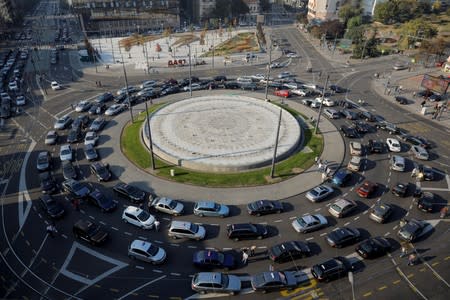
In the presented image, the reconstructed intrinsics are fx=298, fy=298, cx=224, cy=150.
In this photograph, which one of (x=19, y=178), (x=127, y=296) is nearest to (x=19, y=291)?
(x=127, y=296)

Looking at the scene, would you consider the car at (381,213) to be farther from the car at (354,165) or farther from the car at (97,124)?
the car at (97,124)

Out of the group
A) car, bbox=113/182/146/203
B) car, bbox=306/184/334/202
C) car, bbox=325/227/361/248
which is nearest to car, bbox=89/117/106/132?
car, bbox=113/182/146/203

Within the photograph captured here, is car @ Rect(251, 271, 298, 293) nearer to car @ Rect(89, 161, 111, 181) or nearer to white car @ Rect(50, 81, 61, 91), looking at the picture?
car @ Rect(89, 161, 111, 181)

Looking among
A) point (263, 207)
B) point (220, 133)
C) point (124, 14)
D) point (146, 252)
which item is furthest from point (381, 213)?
point (124, 14)

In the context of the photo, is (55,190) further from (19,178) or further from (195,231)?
(195,231)

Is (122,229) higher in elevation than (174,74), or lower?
lower

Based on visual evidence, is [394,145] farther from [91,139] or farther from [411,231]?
[91,139]

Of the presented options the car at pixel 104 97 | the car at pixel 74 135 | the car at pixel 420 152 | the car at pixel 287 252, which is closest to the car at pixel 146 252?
the car at pixel 287 252
